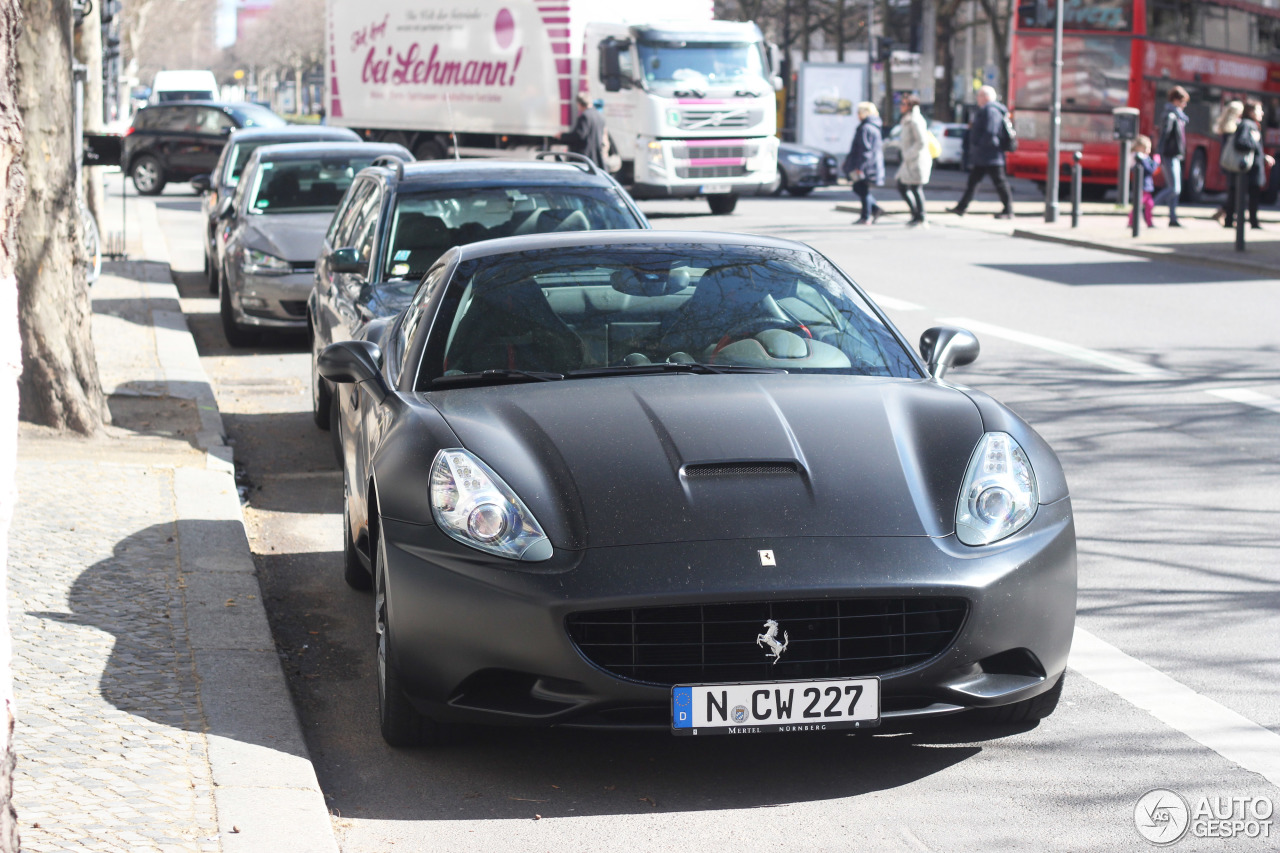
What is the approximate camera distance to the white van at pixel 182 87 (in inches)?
2518

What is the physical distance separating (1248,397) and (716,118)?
17.2m

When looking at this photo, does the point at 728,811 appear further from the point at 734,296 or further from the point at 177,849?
the point at 734,296

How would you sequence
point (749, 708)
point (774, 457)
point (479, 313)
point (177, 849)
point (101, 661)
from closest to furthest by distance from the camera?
point (177, 849)
point (749, 708)
point (774, 457)
point (101, 661)
point (479, 313)

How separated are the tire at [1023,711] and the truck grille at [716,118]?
22417 mm

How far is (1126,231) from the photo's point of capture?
22797 millimetres

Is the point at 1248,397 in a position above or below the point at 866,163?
below

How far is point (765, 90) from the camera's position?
27.0m

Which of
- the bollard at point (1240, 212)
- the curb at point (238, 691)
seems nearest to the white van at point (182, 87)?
the bollard at point (1240, 212)

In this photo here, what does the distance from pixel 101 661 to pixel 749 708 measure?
2.04 meters

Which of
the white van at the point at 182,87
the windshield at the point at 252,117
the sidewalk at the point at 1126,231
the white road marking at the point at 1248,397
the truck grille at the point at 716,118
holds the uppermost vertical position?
the white van at the point at 182,87

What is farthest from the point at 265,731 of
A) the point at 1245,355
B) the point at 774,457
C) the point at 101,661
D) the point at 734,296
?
the point at 1245,355

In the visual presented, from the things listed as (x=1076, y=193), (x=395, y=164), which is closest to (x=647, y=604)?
(x=395, y=164)
